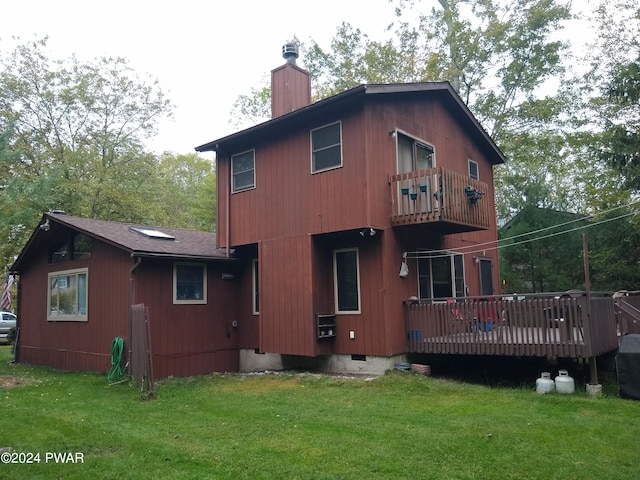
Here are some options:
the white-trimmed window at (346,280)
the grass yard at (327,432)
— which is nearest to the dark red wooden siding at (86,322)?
the grass yard at (327,432)

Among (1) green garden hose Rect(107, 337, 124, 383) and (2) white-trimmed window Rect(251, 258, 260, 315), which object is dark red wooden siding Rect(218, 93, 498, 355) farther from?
(1) green garden hose Rect(107, 337, 124, 383)

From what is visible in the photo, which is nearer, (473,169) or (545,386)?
(545,386)

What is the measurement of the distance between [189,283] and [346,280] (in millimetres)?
3719

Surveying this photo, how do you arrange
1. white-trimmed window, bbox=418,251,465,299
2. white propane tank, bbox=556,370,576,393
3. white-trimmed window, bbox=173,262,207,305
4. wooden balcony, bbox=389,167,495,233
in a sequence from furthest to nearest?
white-trimmed window, bbox=173,262,207,305 < white-trimmed window, bbox=418,251,465,299 < wooden balcony, bbox=389,167,495,233 < white propane tank, bbox=556,370,576,393

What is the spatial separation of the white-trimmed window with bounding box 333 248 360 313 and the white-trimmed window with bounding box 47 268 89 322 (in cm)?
604

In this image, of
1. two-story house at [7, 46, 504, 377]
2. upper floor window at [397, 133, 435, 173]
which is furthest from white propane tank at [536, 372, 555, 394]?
upper floor window at [397, 133, 435, 173]

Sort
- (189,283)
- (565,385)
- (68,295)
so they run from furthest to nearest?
(68,295) → (189,283) → (565,385)

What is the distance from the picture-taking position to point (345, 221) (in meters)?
10.0

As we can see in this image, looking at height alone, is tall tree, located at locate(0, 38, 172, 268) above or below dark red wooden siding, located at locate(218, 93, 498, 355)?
above

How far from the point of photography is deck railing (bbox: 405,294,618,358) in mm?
8273

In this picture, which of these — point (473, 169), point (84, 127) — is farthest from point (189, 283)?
point (84, 127)

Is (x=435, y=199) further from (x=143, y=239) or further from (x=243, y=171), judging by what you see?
(x=143, y=239)

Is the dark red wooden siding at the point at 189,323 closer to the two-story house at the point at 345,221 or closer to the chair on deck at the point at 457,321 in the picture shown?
the two-story house at the point at 345,221

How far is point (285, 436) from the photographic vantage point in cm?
568
